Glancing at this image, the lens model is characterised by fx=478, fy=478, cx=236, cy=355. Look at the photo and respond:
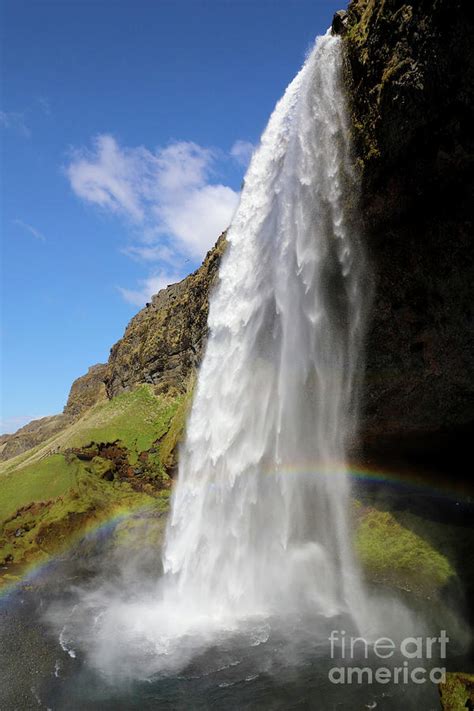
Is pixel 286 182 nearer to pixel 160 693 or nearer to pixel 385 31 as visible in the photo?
pixel 385 31

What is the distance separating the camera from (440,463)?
19766mm

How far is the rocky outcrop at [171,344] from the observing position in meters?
36.8

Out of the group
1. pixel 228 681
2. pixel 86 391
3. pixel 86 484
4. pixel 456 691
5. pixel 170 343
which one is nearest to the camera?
pixel 456 691

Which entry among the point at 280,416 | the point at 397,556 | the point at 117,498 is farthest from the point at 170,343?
the point at 397,556

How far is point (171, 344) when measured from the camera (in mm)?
40750

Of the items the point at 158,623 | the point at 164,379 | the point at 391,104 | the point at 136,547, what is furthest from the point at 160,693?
the point at 164,379

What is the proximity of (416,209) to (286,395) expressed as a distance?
825 cm

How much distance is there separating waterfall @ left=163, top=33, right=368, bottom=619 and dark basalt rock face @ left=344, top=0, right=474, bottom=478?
90cm

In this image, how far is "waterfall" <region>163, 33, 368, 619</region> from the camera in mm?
17094

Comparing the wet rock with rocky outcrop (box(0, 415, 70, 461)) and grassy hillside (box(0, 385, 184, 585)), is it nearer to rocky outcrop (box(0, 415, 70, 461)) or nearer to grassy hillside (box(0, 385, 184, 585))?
grassy hillside (box(0, 385, 184, 585))

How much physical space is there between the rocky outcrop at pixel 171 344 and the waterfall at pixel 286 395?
14177 mm

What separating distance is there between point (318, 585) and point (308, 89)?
18.3m

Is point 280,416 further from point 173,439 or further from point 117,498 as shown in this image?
point 173,439

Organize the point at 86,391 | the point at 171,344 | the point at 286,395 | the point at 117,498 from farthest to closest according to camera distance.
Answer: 1. the point at 86,391
2. the point at 171,344
3. the point at 117,498
4. the point at 286,395
